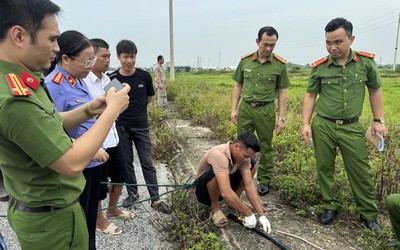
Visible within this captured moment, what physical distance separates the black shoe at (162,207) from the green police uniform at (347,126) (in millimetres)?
1517

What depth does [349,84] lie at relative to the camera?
276cm

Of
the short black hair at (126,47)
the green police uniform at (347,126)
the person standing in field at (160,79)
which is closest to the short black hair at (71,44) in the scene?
the short black hair at (126,47)

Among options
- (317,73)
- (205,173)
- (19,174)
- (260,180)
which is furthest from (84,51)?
(260,180)

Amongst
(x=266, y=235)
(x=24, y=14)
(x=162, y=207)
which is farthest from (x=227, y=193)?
(x=24, y=14)

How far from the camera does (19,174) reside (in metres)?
1.19

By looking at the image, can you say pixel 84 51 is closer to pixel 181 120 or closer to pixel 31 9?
pixel 31 9

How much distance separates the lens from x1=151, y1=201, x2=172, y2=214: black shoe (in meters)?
3.24

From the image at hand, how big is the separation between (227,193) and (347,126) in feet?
3.92

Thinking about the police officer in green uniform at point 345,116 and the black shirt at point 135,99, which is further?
the black shirt at point 135,99

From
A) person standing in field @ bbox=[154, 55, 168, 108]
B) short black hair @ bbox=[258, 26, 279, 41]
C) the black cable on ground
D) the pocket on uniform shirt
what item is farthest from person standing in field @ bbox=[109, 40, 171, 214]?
person standing in field @ bbox=[154, 55, 168, 108]

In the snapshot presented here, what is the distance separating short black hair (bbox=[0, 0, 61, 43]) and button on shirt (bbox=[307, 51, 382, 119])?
242 cm

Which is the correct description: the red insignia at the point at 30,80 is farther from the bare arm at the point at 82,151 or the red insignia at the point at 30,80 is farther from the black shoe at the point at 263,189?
the black shoe at the point at 263,189

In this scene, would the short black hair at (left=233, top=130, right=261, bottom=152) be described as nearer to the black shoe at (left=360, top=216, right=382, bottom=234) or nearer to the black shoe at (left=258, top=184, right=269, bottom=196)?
the black shoe at (left=258, top=184, right=269, bottom=196)

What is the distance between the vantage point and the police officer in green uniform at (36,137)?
1042 mm
